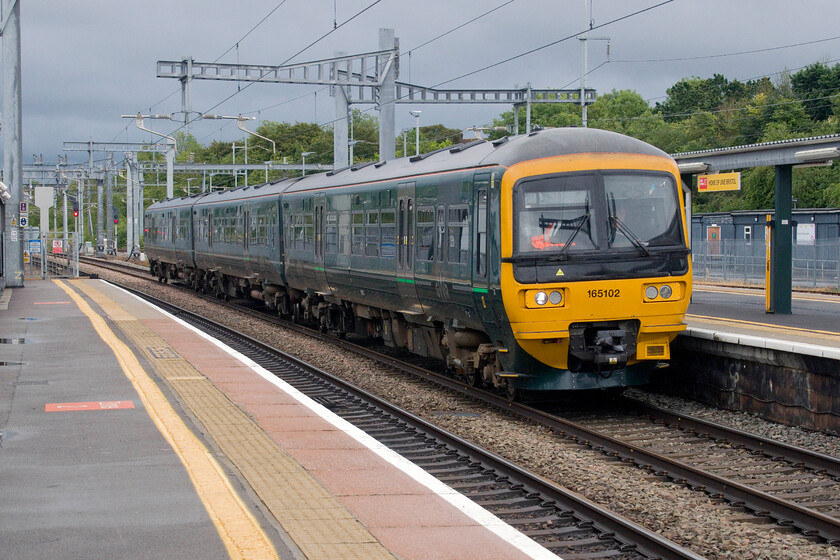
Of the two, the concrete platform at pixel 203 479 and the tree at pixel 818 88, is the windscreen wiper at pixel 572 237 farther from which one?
the tree at pixel 818 88

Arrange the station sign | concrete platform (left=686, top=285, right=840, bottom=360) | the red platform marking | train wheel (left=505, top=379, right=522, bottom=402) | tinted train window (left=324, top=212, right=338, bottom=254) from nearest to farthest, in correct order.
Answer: the red platform marking, concrete platform (left=686, top=285, right=840, bottom=360), train wheel (left=505, top=379, right=522, bottom=402), tinted train window (left=324, top=212, right=338, bottom=254), the station sign

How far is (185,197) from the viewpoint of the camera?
37188 millimetres

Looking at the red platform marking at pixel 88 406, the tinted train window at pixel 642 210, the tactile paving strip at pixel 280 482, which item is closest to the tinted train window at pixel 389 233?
the tactile paving strip at pixel 280 482

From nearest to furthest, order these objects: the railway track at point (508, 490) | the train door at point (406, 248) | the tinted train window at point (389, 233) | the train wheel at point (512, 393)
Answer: the railway track at point (508, 490), the train wheel at point (512, 393), the train door at point (406, 248), the tinted train window at point (389, 233)

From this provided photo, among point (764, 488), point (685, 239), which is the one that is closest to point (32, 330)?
point (685, 239)

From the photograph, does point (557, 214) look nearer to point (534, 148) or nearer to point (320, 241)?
point (534, 148)

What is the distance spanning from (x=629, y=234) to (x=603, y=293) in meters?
0.78

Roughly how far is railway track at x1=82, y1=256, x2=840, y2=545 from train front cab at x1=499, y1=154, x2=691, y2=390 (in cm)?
57

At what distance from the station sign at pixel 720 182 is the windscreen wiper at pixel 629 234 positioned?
975 centimetres

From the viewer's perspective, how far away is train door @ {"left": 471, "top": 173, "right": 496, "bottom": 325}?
11719mm

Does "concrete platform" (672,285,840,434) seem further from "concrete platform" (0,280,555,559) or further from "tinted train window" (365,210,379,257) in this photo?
"concrete platform" (0,280,555,559)

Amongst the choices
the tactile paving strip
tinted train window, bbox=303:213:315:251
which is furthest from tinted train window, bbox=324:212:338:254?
the tactile paving strip

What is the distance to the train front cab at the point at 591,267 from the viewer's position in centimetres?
1123

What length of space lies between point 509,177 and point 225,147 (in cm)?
11170
